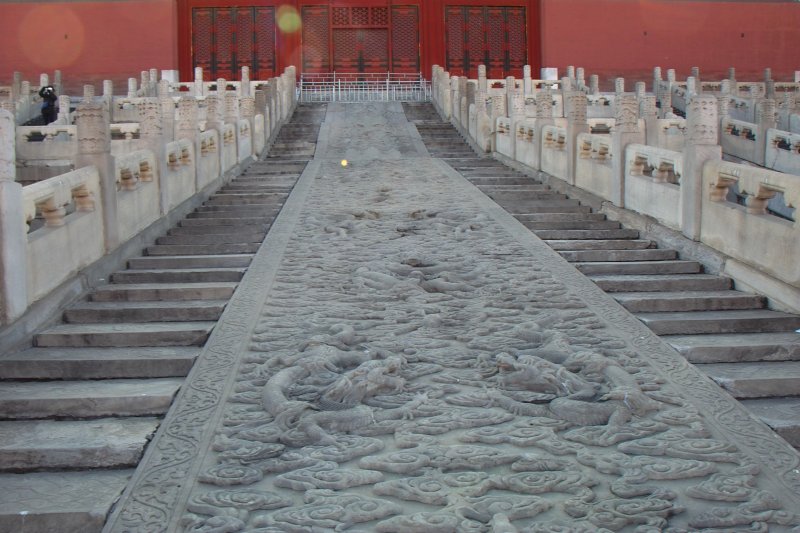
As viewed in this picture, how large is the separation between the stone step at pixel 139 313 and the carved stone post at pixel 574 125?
5885 mm

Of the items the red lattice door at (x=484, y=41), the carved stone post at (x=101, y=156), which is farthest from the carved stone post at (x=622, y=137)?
the red lattice door at (x=484, y=41)

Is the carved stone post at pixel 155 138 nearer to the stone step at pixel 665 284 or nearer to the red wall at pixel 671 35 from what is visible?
the stone step at pixel 665 284

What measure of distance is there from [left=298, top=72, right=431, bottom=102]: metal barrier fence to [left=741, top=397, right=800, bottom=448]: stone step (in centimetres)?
2052

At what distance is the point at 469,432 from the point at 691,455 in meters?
1.02

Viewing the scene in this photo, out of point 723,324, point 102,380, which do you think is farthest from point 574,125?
point 102,380

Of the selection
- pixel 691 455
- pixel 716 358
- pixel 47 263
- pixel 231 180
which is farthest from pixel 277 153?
pixel 691 455

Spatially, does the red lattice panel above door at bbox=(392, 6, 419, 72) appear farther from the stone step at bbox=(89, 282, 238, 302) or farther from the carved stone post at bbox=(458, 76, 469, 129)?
the stone step at bbox=(89, 282, 238, 302)

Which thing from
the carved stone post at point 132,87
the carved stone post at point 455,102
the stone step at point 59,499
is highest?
the carved stone post at point 132,87

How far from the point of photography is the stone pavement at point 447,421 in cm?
363

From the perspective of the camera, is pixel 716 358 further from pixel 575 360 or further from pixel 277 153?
pixel 277 153

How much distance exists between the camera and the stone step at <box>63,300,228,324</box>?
20.1ft

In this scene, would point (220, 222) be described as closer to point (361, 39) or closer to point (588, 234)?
point (588, 234)

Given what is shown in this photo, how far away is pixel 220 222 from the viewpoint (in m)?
9.46

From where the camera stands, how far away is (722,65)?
91.2 feet
